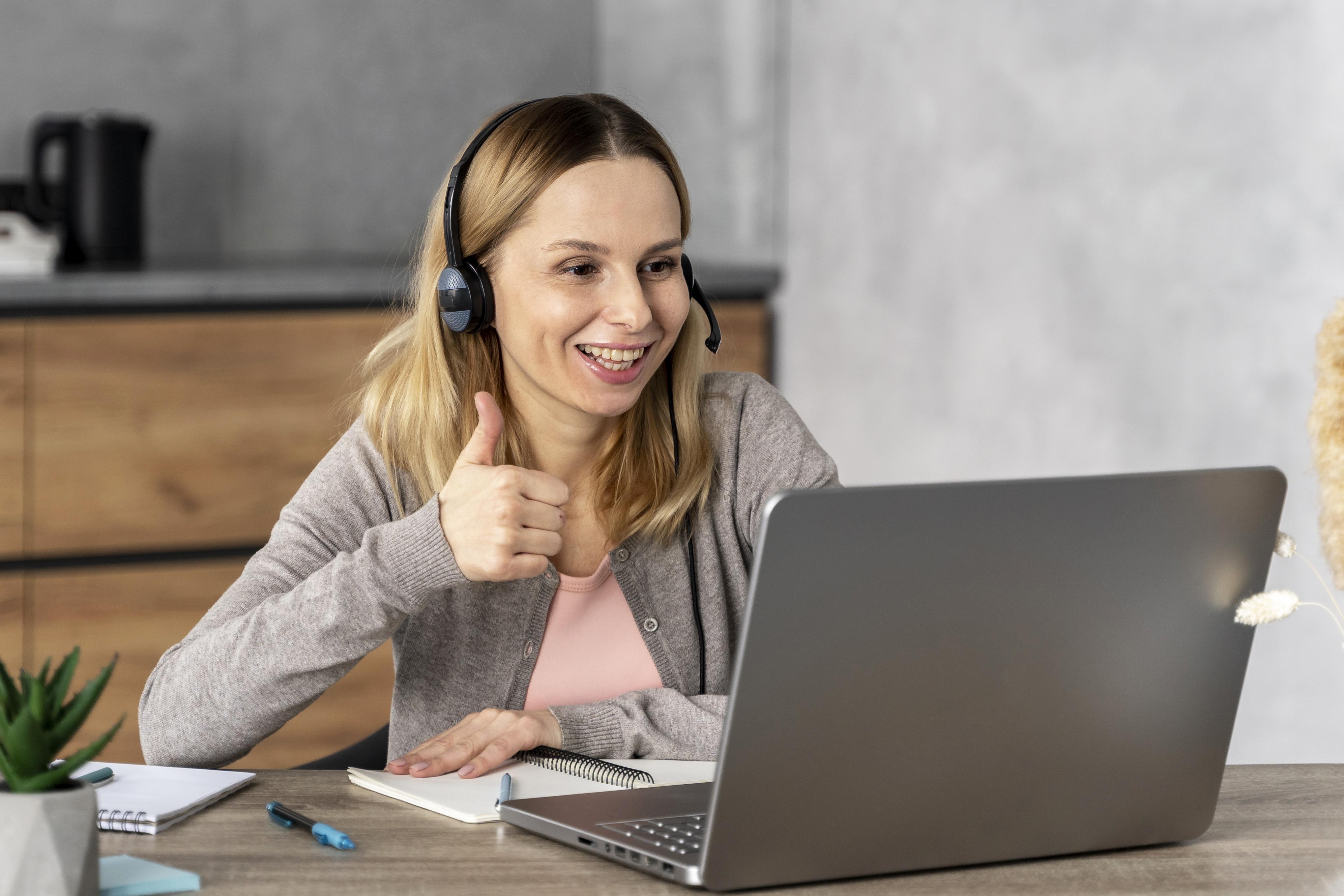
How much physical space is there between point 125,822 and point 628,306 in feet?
2.02

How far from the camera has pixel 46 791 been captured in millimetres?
709

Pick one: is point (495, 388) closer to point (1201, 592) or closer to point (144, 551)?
point (1201, 592)

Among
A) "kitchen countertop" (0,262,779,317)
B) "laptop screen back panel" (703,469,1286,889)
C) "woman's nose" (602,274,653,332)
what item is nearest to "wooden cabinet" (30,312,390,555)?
"kitchen countertop" (0,262,779,317)

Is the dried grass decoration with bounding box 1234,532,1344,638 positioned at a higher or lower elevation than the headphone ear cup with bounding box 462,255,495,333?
lower

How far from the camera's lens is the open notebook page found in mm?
936

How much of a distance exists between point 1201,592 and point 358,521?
2.55 feet

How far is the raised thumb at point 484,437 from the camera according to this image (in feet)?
3.69

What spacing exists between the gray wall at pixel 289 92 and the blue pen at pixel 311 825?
2271mm

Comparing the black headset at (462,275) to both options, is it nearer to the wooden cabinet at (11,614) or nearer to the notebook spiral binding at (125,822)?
the notebook spiral binding at (125,822)

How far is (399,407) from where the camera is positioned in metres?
1.38

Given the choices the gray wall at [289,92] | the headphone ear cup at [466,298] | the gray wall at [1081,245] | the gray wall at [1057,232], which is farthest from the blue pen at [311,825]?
the gray wall at [289,92]

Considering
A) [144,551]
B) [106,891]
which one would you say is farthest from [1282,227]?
[144,551]

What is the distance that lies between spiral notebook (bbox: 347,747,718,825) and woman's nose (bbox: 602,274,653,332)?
0.40 metres

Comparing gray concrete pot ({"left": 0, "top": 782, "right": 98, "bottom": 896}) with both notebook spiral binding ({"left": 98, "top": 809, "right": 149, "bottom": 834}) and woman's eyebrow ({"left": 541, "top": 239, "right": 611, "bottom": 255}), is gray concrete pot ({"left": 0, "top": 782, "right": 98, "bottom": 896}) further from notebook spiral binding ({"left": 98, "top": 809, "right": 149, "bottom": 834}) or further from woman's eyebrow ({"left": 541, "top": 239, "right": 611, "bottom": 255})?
woman's eyebrow ({"left": 541, "top": 239, "right": 611, "bottom": 255})
